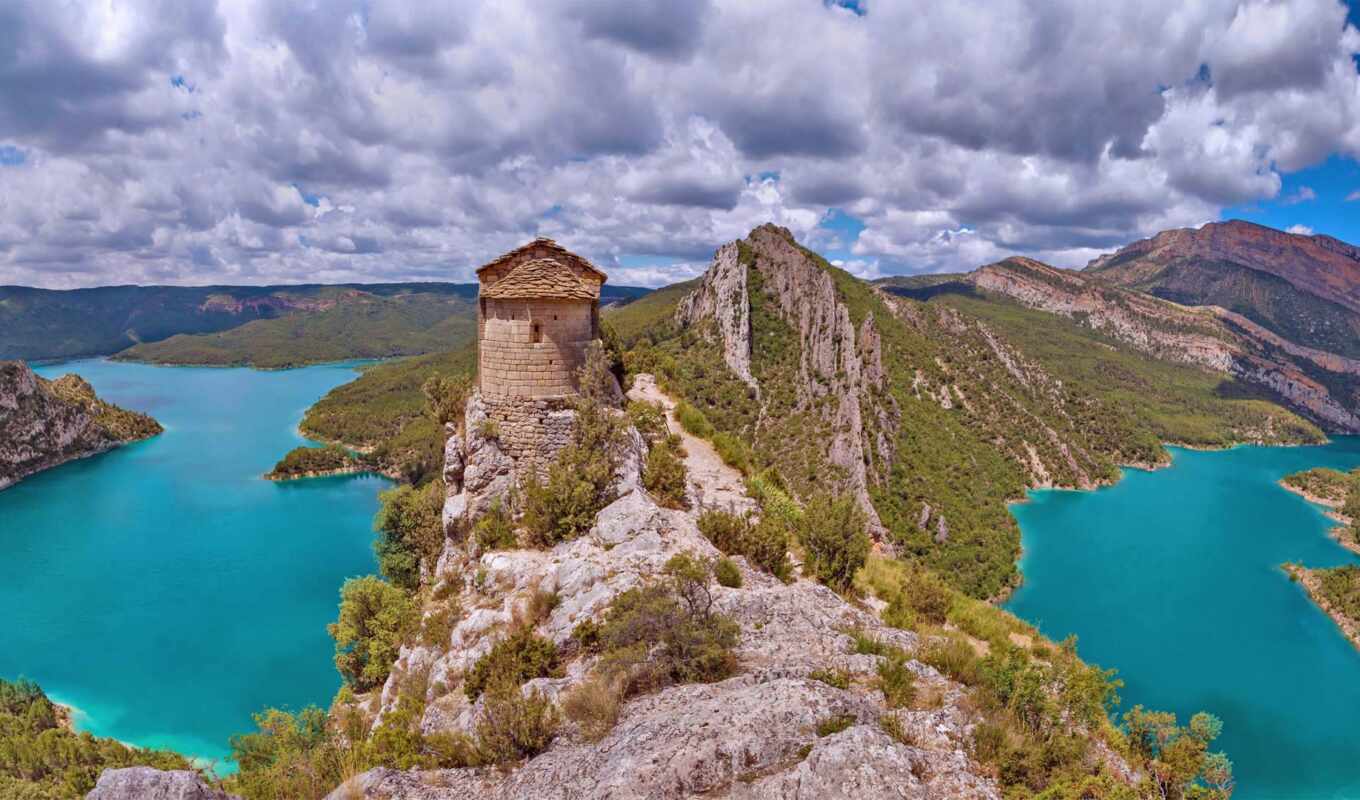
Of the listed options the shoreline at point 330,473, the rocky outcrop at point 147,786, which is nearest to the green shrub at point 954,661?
the rocky outcrop at point 147,786

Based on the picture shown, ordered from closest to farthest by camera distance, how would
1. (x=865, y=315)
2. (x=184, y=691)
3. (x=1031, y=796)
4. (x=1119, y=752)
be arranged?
(x=1031, y=796), (x=1119, y=752), (x=184, y=691), (x=865, y=315)

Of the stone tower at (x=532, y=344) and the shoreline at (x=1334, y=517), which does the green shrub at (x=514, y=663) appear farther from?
the shoreline at (x=1334, y=517)

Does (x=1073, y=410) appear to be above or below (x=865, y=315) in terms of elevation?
below

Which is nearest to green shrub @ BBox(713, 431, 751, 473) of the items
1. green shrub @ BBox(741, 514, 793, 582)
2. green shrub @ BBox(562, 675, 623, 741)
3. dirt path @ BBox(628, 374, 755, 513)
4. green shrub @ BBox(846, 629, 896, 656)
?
dirt path @ BBox(628, 374, 755, 513)

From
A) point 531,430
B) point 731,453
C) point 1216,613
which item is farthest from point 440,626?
point 1216,613

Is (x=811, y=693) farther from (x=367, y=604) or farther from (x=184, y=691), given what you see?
(x=184, y=691)

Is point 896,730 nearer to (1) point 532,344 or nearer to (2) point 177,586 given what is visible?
(1) point 532,344

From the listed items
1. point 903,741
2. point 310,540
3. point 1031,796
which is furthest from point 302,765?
point 310,540
